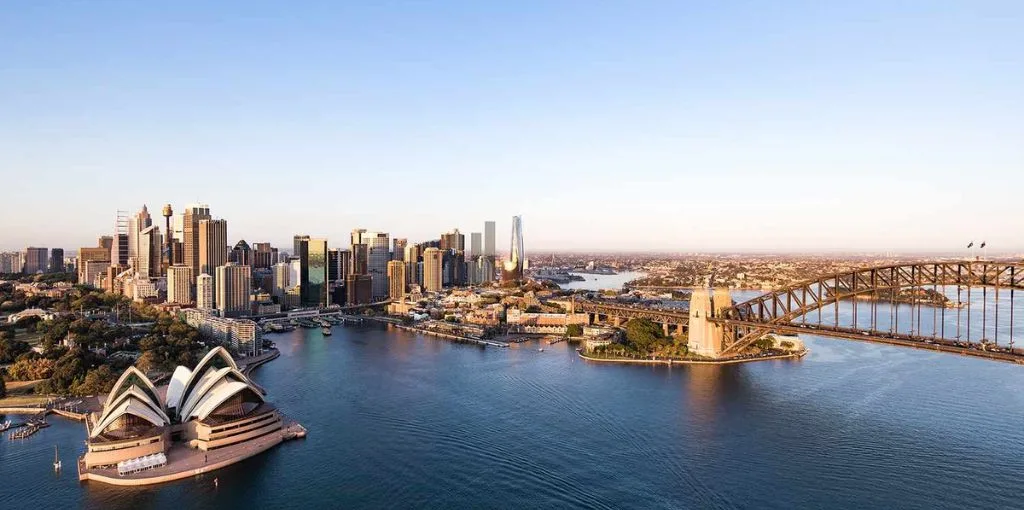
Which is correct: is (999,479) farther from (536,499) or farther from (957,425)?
(536,499)

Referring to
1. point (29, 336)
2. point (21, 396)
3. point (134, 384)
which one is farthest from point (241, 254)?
point (134, 384)

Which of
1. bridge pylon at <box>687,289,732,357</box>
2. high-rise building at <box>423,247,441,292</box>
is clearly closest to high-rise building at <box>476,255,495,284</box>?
high-rise building at <box>423,247,441,292</box>

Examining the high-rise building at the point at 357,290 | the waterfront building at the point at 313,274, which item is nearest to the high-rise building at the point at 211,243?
the waterfront building at the point at 313,274

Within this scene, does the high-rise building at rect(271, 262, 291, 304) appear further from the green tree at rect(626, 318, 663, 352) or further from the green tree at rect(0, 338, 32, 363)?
the green tree at rect(626, 318, 663, 352)

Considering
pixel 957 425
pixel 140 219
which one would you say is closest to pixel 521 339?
pixel 957 425

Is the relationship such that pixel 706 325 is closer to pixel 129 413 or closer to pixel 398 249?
pixel 129 413

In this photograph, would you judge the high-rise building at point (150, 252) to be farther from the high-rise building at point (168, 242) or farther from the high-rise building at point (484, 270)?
the high-rise building at point (484, 270)

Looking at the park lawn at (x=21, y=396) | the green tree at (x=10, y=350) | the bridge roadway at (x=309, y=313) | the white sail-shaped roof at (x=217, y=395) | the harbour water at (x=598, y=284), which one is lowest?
the bridge roadway at (x=309, y=313)
